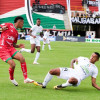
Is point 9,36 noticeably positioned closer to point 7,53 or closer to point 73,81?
point 7,53

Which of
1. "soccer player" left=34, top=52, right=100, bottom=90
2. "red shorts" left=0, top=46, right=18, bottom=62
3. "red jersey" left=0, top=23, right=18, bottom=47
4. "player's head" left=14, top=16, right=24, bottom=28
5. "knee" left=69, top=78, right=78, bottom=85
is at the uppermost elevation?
"player's head" left=14, top=16, right=24, bottom=28

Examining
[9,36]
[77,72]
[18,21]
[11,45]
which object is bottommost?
[77,72]

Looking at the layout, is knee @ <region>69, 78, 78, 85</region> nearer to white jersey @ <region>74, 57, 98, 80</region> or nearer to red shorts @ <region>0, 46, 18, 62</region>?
white jersey @ <region>74, 57, 98, 80</region>

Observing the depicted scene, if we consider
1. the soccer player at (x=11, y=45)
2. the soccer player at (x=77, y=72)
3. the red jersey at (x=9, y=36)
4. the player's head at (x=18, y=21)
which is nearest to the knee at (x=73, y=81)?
the soccer player at (x=77, y=72)

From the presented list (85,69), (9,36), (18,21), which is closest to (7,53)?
(9,36)

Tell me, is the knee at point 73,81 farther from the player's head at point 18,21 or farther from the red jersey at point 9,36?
the player's head at point 18,21

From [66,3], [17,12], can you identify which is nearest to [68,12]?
[66,3]

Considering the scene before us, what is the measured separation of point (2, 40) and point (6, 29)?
41 cm

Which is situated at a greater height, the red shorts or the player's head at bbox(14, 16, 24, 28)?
the player's head at bbox(14, 16, 24, 28)

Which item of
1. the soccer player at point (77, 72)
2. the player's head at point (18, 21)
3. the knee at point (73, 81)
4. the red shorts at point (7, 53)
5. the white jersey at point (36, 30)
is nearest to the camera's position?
the knee at point (73, 81)

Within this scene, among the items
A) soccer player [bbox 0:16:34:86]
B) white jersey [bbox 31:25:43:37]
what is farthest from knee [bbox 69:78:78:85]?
white jersey [bbox 31:25:43:37]

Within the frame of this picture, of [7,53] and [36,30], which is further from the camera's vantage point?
[36,30]

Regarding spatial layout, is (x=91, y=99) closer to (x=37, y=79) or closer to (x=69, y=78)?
(x=69, y=78)

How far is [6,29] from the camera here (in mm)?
10250
